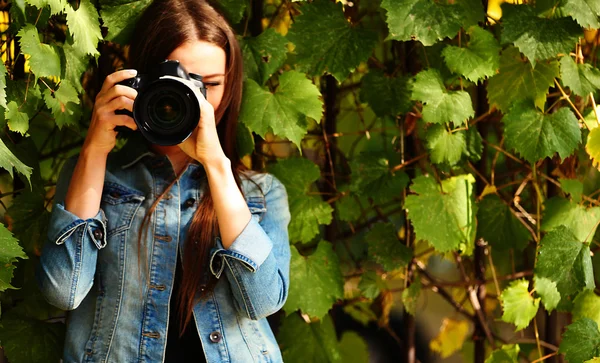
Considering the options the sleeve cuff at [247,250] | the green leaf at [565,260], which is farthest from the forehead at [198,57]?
the green leaf at [565,260]

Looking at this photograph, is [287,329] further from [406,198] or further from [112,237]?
[112,237]

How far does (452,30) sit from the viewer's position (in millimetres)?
1438

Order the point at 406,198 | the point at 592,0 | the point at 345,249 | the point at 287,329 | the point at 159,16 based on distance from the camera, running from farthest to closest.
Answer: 1. the point at 345,249
2. the point at 287,329
3. the point at 406,198
4. the point at 592,0
5. the point at 159,16

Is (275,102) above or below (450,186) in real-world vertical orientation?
above

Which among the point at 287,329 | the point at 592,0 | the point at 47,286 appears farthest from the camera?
the point at 287,329

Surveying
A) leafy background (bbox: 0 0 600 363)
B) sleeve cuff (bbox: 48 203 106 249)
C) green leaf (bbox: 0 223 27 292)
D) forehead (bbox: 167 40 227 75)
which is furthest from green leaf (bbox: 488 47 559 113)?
green leaf (bbox: 0 223 27 292)

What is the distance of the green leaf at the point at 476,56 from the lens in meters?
1.49

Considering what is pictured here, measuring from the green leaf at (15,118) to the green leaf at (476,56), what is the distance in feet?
2.48

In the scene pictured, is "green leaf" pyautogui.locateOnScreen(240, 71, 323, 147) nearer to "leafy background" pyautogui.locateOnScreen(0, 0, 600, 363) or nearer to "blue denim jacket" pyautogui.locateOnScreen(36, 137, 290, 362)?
"leafy background" pyautogui.locateOnScreen(0, 0, 600, 363)

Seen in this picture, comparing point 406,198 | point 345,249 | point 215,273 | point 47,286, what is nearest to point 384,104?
point 406,198

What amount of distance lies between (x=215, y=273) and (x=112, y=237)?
0.58 feet

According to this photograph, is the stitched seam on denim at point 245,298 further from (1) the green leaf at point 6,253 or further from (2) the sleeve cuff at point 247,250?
(1) the green leaf at point 6,253

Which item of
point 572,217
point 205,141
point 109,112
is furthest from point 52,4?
point 572,217

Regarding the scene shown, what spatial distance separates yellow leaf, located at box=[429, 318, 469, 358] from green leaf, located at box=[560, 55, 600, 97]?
0.67 metres
